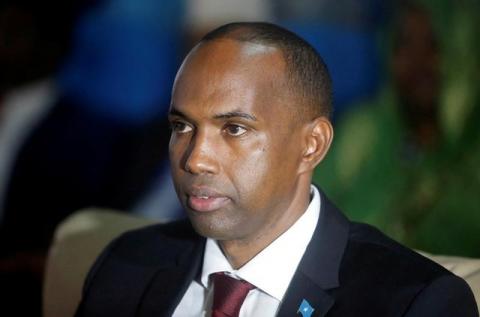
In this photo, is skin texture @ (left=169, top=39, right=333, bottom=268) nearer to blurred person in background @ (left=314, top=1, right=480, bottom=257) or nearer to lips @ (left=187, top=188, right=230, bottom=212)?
lips @ (left=187, top=188, right=230, bottom=212)

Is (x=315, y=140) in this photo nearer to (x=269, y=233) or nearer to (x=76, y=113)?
(x=269, y=233)

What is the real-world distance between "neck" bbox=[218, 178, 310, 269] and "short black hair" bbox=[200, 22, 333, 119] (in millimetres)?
187

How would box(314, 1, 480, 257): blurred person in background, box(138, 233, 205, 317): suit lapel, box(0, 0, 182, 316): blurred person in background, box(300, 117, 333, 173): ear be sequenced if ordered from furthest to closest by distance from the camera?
box(0, 0, 182, 316): blurred person in background, box(314, 1, 480, 257): blurred person in background, box(138, 233, 205, 317): suit lapel, box(300, 117, 333, 173): ear

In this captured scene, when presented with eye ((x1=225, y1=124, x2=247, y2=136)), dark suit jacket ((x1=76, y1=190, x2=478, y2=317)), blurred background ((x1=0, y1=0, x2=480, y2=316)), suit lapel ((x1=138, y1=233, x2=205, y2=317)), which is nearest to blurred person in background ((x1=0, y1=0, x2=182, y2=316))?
blurred background ((x1=0, y1=0, x2=480, y2=316))

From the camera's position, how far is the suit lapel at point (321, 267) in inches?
67.4

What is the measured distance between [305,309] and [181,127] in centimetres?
45

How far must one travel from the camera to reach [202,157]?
1659 millimetres

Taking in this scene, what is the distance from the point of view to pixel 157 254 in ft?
6.77

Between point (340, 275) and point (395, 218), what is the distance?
99 cm

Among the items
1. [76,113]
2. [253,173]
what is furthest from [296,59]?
[76,113]

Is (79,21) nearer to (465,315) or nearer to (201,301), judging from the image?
(201,301)

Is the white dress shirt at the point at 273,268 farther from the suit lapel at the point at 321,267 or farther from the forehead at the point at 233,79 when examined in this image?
the forehead at the point at 233,79

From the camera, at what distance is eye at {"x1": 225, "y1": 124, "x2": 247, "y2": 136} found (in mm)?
1670

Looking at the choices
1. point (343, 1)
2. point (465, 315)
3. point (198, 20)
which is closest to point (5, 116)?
point (198, 20)
